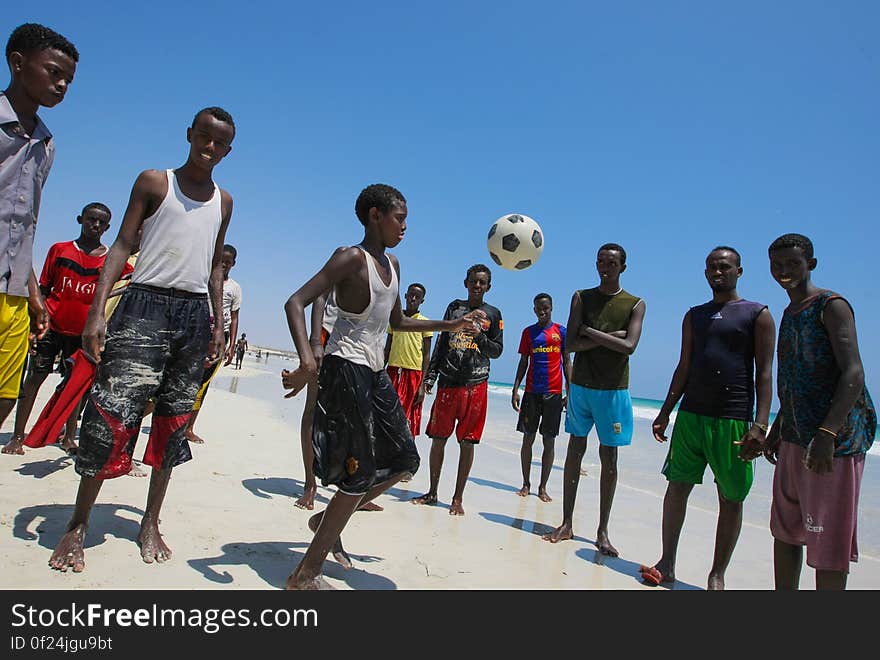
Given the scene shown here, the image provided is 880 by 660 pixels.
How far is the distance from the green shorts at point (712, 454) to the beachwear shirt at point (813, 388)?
480mm

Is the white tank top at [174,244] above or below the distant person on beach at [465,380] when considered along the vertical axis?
above

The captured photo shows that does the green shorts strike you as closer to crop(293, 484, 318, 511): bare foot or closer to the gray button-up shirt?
crop(293, 484, 318, 511): bare foot

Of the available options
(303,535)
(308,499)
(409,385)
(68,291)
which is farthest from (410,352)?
(68,291)

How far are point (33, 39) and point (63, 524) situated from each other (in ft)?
9.01

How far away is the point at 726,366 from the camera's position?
3.96 m

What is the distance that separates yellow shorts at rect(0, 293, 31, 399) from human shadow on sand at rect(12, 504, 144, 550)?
80cm

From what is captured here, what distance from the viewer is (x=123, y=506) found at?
3.99 m

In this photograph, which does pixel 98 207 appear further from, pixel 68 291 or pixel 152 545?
pixel 152 545

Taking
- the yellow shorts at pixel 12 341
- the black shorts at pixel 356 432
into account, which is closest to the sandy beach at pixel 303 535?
the black shorts at pixel 356 432

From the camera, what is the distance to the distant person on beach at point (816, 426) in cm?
298

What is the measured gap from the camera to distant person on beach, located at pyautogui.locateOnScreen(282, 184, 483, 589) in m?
2.96

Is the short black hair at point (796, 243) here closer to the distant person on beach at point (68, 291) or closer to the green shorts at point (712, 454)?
the green shorts at point (712, 454)

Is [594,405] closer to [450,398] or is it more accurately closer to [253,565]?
[450,398]
